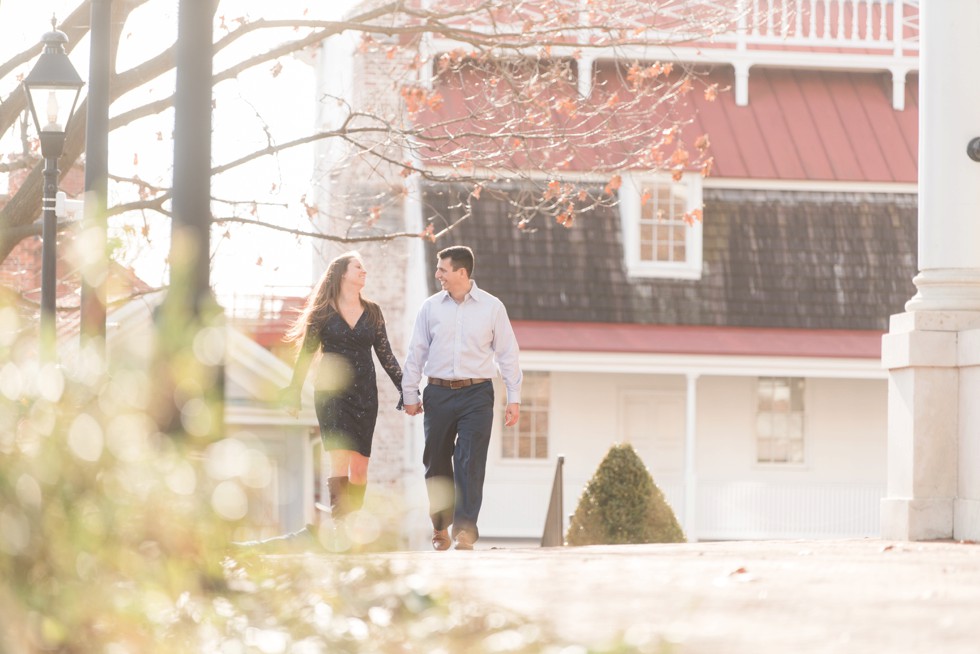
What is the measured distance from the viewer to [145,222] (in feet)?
45.6

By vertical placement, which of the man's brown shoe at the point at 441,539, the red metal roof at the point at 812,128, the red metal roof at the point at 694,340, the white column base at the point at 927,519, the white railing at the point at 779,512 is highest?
the red metal roof at the point at 812,128

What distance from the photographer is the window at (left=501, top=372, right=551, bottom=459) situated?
2448cm

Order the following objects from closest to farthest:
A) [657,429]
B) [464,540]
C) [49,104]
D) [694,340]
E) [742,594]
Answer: [742,594] < [464,540] < [49,104] < [694,340] < [657,429]

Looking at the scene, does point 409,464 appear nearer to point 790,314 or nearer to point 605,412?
point 605,412

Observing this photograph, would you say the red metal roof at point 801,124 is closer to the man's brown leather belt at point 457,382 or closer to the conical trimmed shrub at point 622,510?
the conical trimmed shrub at point 622,510

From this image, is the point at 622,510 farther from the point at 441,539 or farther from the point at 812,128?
the point at 812,128

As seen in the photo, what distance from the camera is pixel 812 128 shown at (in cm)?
2531

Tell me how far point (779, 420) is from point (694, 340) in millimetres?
2395

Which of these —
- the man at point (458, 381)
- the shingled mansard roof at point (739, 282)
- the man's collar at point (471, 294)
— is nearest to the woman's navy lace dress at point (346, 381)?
the man at point (458, 381)

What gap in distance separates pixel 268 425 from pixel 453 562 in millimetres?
18252

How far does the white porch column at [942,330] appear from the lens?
28.5ft

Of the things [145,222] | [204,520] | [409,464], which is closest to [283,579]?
[204,520]

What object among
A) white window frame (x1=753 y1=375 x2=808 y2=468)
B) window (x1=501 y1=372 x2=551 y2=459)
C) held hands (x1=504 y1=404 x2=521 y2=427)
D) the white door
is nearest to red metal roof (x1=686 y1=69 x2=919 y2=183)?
white window frame (x1=753 y1=375 x2=808 y2=468)

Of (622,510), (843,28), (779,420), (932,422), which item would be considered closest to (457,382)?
(932,422)
